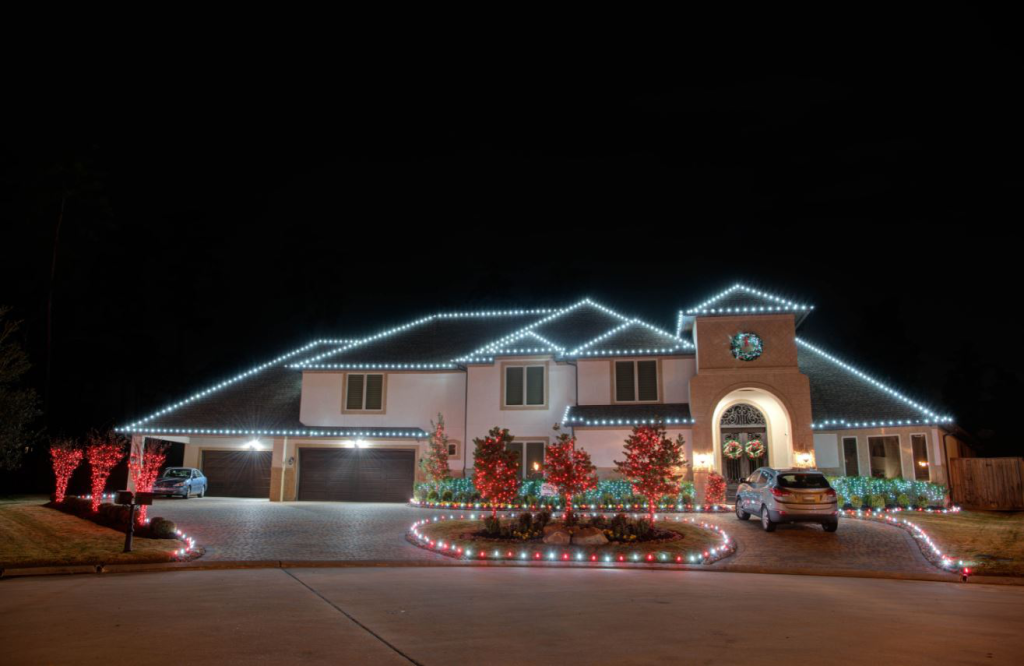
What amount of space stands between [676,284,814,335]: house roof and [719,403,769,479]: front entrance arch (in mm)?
3833

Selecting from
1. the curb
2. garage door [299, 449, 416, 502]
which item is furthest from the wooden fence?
garage door [299, 449, 416, 502]

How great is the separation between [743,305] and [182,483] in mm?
22787

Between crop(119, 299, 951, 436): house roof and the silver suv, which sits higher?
crop(119, 299, 951, 436): house roof

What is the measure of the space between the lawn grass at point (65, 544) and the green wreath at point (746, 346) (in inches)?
707

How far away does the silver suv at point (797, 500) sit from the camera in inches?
611

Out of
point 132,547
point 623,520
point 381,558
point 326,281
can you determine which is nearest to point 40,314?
point 326,281

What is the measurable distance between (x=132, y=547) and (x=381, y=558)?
15.9ft

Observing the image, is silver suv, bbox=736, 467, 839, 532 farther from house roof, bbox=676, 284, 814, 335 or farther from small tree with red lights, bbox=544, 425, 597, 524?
house roof, bbox=676, 284, 814, 335

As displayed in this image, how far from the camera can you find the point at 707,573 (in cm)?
1153

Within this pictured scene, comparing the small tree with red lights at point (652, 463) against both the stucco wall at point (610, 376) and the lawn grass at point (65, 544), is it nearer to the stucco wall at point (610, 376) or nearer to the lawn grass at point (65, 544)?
the stucco wall at point (610, 376)

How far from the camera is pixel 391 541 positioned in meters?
15.0

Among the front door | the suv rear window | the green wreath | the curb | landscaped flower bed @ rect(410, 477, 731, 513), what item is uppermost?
the green wreath

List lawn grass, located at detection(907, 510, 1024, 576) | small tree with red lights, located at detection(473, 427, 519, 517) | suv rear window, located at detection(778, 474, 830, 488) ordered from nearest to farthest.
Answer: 1. lawn grass, located at detection(907, 510, 1024, 576)
2. suv rear window, located at detection(778, 474, 830, 488)
3. small tree with red lights, located at detection(473, 427, 519, 517)

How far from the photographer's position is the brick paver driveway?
41.0ft
